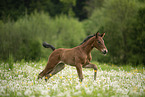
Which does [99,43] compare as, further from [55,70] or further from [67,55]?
[55,70]

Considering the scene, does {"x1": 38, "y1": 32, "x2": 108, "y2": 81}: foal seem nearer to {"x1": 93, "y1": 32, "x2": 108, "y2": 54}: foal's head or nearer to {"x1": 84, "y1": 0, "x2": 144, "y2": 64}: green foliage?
{"x1": 93, "y1": 32, "x2": 108, "y2": 54}: foal's head

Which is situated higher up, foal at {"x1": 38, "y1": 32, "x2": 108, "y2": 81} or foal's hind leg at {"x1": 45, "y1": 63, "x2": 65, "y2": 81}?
foal at {"x1": 38, "y1": 32, "x2": 108, "y2": 81}

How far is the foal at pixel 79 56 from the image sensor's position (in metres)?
7.88

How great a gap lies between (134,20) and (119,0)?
18.9 feet

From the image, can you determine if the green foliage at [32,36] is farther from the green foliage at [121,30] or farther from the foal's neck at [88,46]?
the foal's neck at [88,46]

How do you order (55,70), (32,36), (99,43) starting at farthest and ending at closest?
(32,36), (55,70), (99,43)

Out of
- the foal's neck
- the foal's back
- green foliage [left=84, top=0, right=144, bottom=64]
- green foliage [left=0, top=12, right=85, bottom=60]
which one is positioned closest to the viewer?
the foal's neck

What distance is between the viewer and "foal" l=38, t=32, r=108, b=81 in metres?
7.88

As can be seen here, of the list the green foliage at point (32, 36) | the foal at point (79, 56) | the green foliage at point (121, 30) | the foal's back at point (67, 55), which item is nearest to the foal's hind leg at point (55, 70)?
the foal at point (79, 56)

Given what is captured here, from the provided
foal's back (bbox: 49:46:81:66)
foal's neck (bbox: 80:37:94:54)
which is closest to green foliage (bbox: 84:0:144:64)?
foal's back (bbox: 49:46:81:66)

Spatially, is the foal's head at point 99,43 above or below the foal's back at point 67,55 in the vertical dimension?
above

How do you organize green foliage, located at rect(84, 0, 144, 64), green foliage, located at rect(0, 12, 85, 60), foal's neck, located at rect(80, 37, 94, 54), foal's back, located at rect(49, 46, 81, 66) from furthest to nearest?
green foliage, located at rect(0, 12, 85, 60) → green foliage, located at rect(84, 0, 144, 64) → foal's back, located at rect(49, 46, 81, 66) → foal's neck, located at rect(80, 37, 94, 54)

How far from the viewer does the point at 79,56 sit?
7.97m

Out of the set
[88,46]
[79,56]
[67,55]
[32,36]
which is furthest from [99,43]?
[32,36]
